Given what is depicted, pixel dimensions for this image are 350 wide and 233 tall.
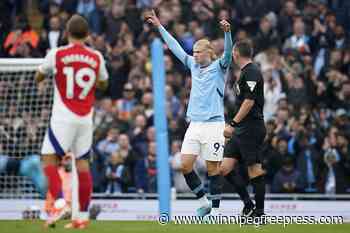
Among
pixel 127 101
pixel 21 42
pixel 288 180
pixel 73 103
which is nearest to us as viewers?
pixel 73 103

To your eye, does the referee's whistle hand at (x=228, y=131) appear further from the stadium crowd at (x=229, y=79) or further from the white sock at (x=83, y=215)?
the stadium crowd at (x=229, y=79)

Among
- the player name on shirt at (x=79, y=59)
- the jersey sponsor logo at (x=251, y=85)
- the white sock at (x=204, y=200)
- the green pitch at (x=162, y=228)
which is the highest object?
the player name on shirt at (x=79, y=59)

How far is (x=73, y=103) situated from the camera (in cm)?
1279

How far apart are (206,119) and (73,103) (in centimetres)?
286

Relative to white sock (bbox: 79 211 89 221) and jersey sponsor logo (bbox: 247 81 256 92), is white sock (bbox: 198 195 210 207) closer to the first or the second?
jersey sponsor logo (bbox: 247 81 256 92)

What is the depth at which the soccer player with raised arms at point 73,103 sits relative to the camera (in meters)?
12.7

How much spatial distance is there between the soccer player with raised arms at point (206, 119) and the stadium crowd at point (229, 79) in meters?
4.07

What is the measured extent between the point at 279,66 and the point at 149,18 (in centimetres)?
778

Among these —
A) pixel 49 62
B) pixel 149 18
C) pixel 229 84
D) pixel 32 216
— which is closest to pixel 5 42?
pixel 229 84

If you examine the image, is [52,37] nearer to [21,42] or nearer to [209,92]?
[21,42]

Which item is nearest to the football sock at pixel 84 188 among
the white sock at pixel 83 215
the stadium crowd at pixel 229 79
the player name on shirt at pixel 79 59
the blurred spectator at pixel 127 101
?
the white sock at pixel 83 215

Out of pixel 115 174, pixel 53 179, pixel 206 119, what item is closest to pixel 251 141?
pixel 206 119

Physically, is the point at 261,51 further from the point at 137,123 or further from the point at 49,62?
the point at 49,62

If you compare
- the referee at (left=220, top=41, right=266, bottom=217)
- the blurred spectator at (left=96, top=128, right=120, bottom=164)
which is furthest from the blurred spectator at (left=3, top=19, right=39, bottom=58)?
the referee at (left=220, top=41, right=266, bottom=217)
